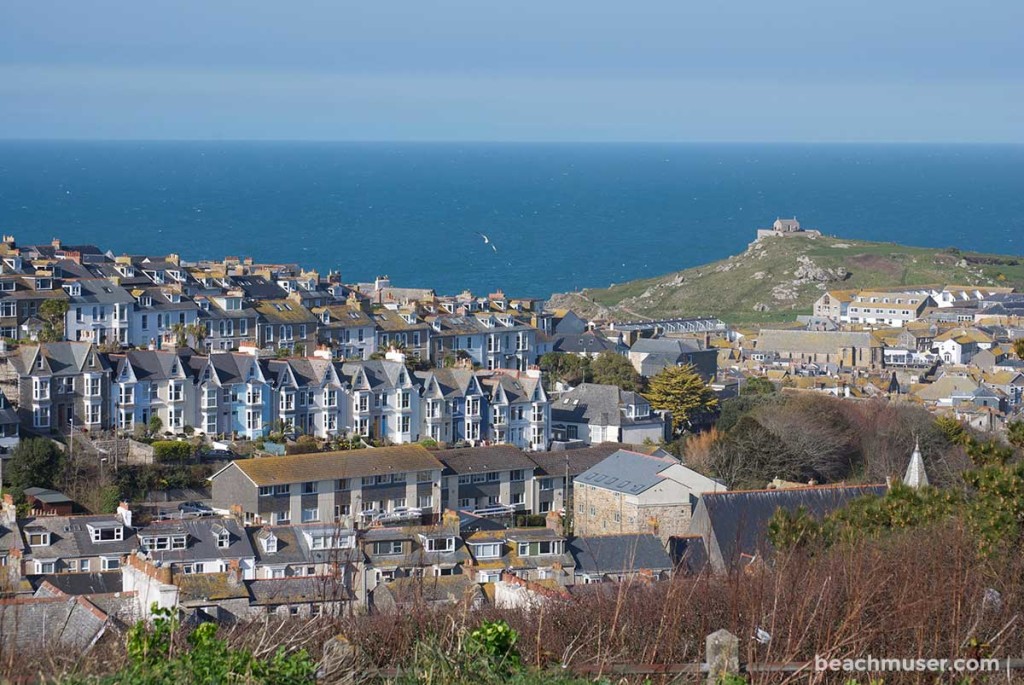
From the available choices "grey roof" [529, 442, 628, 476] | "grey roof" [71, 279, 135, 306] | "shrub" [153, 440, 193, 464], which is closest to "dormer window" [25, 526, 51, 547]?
"shrub" [153, 440, 193, 464]

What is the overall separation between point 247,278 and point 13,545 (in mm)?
21348

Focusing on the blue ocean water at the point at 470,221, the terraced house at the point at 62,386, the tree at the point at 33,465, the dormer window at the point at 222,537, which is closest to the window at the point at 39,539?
the dormer window at the point at 222,537

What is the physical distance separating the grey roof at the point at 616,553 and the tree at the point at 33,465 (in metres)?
9.39

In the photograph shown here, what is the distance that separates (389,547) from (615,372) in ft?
60.7

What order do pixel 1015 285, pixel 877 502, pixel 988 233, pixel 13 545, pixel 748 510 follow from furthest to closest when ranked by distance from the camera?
pixel 988 233, pixel 1015 285, pixel 748 510, pixel 13 545, pixel 877 502

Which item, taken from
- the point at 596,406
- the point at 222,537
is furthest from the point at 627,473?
the point at 222,537

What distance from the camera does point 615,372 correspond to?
40469 mm

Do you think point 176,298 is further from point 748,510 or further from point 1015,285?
point 1015,285

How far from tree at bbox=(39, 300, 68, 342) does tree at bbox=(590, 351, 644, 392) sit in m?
12.5

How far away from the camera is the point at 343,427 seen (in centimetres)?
3397

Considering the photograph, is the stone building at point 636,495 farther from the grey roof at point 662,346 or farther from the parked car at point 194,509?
the grey roof at point 662,346

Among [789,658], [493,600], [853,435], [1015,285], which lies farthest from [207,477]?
[1015,285]

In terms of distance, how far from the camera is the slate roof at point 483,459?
100ft

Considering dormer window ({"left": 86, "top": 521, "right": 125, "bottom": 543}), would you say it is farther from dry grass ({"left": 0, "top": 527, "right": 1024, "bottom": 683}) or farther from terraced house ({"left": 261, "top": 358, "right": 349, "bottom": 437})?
dry grass ({"left": 0, "top": 527, "right": 1024, "bottom": 683})
